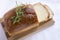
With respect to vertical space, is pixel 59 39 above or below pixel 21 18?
below

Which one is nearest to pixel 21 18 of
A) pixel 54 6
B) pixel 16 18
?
pixel 16 18

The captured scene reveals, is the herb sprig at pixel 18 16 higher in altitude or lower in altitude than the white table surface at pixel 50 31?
higher

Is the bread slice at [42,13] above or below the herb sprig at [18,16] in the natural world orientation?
below

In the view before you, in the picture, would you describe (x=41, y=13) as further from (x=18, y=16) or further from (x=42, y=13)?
(x=18, y=16)

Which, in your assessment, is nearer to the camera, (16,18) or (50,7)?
(16,18)

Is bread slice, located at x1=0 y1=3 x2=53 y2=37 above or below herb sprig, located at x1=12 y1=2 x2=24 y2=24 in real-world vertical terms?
below

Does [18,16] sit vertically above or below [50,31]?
above

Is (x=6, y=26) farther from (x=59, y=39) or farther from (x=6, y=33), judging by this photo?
(x=59, y=39)

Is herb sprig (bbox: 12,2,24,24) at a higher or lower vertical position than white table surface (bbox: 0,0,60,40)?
higher

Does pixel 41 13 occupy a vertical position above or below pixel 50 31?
above

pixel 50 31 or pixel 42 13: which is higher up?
pixel 42 13

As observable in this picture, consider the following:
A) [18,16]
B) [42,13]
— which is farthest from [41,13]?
[18,16]
